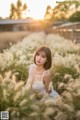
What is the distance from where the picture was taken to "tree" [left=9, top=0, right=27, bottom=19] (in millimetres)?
4445

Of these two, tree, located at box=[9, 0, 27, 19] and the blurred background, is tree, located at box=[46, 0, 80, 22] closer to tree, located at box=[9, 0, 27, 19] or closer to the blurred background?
the blurred background

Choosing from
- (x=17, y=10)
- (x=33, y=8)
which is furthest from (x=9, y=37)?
(x=33, y=8)

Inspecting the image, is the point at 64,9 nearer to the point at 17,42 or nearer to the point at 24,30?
the point at 24,30

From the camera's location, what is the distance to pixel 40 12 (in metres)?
4.39

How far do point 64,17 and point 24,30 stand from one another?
508 millimetres

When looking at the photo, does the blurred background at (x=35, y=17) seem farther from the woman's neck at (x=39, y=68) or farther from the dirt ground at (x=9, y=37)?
the woman's neck at (x=39, y=68)

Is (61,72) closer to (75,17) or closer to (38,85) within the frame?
(75,17)

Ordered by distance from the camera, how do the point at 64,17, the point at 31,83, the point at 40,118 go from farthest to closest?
1. the point at 64,17
2. the point at 31,83
3. the point at 40,118

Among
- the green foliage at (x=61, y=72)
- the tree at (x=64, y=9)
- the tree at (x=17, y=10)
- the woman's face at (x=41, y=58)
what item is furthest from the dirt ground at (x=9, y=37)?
the woman's face at (x=41, y=58)

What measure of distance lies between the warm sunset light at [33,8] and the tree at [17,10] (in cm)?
4

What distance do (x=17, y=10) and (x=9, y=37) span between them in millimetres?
500

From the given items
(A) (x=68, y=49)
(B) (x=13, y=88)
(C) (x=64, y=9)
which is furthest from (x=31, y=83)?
(A) (x=68, y=49)

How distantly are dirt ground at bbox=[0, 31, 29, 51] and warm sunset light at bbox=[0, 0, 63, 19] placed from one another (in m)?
0.24

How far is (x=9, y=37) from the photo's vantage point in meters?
4.90
